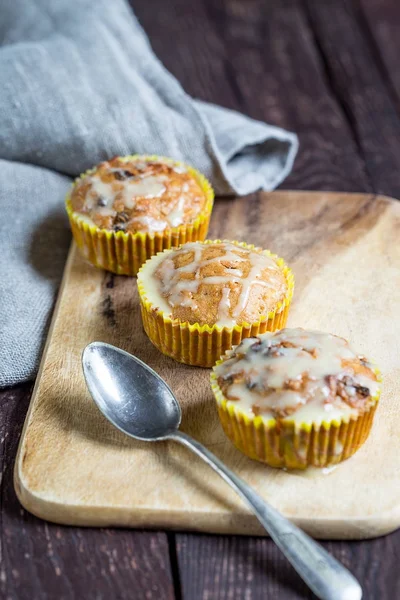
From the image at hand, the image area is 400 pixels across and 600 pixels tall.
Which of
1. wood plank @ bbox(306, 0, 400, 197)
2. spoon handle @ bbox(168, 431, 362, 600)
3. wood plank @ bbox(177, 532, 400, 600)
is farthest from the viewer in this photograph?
wood plank @ bbox(306, 0, 400, 197)

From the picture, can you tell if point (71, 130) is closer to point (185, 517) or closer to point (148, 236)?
point (148, 236)

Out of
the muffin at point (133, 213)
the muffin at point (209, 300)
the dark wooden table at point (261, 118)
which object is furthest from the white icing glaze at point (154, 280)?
the dark wooden table at point (261, 118)

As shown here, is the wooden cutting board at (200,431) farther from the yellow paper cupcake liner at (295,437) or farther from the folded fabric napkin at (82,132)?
the folded fabric napkin at (82,132)

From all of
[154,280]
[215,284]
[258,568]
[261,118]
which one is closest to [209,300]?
[215,284]

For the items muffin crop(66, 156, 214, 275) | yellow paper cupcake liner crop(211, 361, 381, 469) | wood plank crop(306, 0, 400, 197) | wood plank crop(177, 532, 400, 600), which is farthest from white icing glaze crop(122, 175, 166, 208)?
wood plank crop(177, 532, 400, 600)

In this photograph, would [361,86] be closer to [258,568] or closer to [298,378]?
[298,378]

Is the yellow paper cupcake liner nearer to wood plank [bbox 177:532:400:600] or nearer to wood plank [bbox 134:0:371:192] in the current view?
wood plank [bbox 177:532:400:600]
